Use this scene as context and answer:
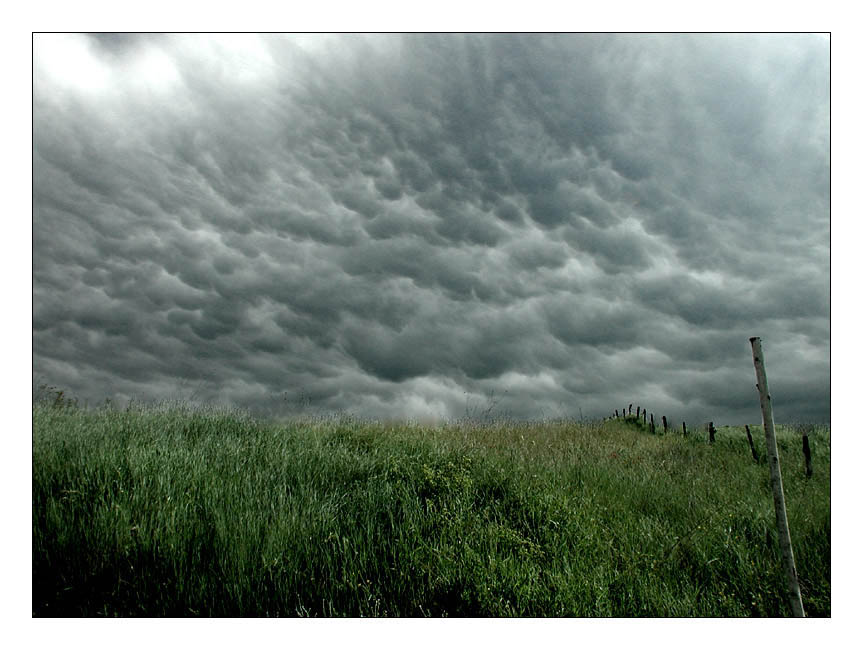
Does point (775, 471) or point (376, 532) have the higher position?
point (775, 471)

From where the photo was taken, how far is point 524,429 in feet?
45.7

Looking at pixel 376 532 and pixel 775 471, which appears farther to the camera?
pixel 376 532

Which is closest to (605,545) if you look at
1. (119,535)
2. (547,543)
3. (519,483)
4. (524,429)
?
(547,543)

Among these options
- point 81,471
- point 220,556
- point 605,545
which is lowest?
point 605,545

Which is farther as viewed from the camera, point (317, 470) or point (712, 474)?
point (712, 474)

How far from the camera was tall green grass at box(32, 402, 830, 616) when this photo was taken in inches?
181

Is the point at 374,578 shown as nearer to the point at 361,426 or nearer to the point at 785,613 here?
the point at 785,613

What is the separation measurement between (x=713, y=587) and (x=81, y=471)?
702cm

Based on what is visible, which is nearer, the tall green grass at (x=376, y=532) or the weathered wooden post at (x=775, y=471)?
the weathered wooden post at (x=775, y=471)

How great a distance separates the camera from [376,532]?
557 centimetres

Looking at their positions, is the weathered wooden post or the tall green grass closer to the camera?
the weathered wooden post

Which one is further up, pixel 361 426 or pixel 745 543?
pixel 361 426

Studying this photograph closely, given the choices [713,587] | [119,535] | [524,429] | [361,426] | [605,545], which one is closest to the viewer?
[119,535]

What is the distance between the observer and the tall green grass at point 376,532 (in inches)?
181
